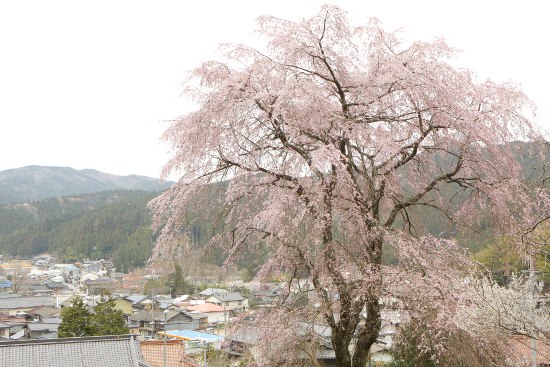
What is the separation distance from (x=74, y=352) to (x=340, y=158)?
9.18 metres

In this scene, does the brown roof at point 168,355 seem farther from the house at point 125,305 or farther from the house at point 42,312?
the house at point 125,305

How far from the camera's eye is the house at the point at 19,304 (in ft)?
135

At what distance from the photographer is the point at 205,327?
3609 centimetres

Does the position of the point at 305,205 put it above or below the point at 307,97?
below

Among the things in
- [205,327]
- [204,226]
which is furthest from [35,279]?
[204,226]

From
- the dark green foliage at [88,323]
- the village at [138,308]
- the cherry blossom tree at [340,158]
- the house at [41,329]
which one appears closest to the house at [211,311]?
the village at [138,308]

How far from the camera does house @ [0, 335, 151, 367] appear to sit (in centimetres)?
1162

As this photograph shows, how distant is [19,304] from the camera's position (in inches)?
1652

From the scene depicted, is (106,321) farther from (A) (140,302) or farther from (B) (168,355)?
(A) (140,302)

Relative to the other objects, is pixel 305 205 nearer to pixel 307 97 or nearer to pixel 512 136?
pixel 307 97

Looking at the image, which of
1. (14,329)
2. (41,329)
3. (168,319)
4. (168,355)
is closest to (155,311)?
(168,319)

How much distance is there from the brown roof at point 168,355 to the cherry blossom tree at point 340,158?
991 cm

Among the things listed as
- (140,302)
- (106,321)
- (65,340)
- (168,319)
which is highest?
(65,340)

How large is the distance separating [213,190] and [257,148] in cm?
93
